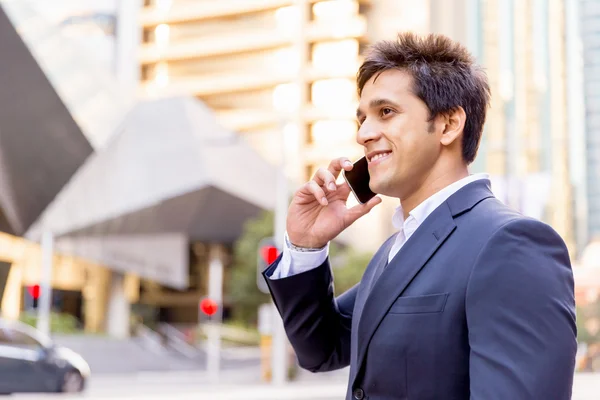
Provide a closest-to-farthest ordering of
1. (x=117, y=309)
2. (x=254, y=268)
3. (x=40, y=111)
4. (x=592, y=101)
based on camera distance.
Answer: (x=592, y=101)
(x=40, y=111)
(x=254, y=268)
(x=117, y=309)

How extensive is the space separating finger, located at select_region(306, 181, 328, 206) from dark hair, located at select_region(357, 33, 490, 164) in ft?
0.97

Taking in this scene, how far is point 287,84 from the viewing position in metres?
49.9

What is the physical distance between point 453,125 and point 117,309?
3757cm

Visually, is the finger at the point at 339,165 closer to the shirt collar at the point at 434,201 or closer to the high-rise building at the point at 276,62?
the shirt collar at the point at 434,201

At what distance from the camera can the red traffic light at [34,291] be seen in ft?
71.4

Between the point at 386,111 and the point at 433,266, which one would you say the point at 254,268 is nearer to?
the point at 386,111

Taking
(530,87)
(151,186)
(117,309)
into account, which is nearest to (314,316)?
(530,87)

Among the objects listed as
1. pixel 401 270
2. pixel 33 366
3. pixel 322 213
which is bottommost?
pixel 33 366

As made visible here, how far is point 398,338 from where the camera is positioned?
1.62 m

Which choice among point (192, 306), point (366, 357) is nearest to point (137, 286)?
point (192, 306)

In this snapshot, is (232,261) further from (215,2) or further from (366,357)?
(366,357)

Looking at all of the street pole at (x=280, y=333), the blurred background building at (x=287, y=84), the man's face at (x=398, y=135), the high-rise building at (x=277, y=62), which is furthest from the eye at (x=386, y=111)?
the high-rise building at (x=277, y=62)

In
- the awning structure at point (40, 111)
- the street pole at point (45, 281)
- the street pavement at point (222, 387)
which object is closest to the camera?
the street pavement at point (222, 387)

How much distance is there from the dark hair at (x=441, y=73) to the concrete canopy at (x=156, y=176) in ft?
106
